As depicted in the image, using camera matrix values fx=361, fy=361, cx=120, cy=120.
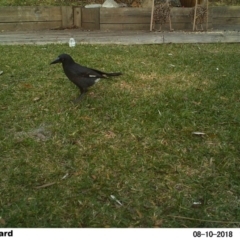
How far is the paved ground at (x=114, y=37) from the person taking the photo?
6957 mm

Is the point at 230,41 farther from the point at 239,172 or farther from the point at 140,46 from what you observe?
the point at 239,172

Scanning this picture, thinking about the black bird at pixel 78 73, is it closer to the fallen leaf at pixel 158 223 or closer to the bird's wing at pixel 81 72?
the bird's wing at pixel 81 72

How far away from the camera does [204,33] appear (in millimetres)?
7875

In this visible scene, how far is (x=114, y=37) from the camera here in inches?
293

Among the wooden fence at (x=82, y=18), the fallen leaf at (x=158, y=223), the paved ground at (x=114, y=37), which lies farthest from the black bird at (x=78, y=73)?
the wooden fence at (x=82, y=18)

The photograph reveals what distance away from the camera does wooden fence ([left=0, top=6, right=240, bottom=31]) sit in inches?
333

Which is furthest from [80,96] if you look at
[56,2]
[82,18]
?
[56,2]

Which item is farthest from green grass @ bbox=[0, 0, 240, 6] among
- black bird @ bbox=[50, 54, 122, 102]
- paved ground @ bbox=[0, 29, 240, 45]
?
black bird @ bbox=[50, 54, 122, 102]

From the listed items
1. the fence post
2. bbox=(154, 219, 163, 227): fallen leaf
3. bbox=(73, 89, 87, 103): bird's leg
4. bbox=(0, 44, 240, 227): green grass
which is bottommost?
bbox=(154, 219, 163, 227): fallen leaf

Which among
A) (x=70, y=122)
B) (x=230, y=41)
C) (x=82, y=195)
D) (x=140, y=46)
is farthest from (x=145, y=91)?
(x=230, y=41)

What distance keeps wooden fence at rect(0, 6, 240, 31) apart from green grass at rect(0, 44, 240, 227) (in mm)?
4226

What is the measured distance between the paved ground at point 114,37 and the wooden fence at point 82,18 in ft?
1.39

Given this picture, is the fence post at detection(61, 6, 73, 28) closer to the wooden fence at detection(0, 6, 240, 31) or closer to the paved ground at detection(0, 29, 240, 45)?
the wooden fence at detection(0, 6, 240, 31)
